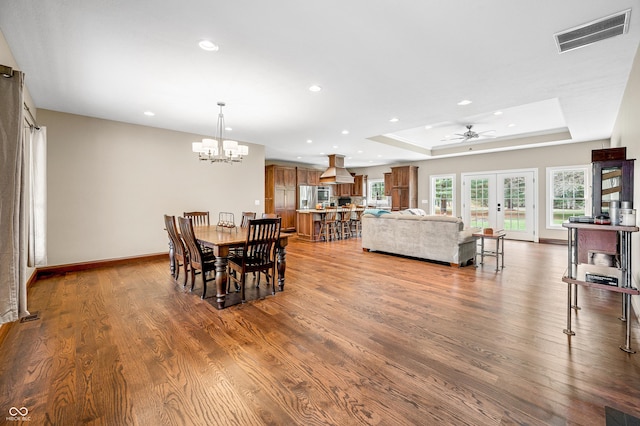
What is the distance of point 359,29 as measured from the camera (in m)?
2.39

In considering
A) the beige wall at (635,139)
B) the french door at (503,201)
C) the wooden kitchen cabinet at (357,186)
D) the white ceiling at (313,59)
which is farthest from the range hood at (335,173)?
the beige wall at (635,139)

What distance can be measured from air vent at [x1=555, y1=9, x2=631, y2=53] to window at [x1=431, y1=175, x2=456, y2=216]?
681 centimetres

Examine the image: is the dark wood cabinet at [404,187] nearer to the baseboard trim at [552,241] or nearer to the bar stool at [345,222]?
the bar stool at [345,222]

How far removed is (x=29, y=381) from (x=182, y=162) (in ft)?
15.3

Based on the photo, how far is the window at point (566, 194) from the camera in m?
6.95

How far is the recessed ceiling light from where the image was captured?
101 inches

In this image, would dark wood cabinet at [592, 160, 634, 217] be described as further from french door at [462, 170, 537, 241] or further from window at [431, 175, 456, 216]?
window at [431, 175, 456, 216]

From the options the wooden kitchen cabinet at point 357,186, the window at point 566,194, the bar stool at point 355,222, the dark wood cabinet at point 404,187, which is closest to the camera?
the window at point 566,194

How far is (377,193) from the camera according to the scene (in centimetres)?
1187

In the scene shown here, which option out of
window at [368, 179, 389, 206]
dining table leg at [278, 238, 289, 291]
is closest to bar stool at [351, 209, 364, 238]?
window at [368, 179, 389, 206]

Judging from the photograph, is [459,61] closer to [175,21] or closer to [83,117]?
[175,21]

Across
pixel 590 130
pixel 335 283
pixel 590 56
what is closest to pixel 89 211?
pixel 335 283

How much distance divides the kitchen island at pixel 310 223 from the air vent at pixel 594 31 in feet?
19.6
